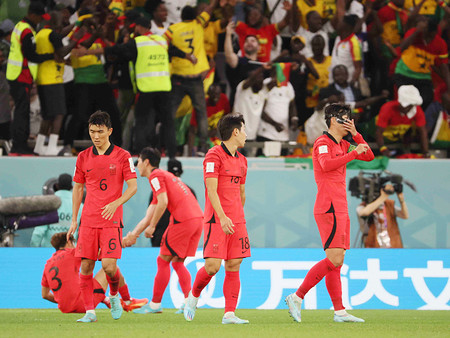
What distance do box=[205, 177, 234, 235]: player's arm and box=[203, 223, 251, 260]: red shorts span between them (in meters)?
0.16

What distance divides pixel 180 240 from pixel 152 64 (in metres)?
3.92

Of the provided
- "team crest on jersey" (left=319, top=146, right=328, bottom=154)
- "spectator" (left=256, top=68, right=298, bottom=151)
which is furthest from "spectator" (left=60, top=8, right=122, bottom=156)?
"team crest on jersey" (left=319, top=146, right=328, bottom=154)

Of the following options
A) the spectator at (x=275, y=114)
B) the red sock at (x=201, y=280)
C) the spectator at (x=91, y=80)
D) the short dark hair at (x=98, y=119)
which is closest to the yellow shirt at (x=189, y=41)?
the spectator at (x=91, y=80)

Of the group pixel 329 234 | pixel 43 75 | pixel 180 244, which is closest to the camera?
pixel 329 234

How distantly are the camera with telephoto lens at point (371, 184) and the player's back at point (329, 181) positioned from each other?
4452mm

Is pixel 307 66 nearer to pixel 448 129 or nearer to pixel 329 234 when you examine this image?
pixel 448 129

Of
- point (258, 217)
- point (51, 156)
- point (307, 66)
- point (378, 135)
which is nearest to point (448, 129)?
point (378, 135)

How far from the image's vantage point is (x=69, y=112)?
12.7 m

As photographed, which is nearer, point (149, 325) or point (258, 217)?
point (149, 325)

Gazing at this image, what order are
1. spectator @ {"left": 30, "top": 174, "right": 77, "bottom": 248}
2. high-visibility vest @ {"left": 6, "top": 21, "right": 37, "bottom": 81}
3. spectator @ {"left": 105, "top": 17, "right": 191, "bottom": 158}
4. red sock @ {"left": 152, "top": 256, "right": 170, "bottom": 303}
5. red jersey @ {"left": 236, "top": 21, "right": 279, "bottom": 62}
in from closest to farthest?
1. red sock @ {"left": 152, "top": 256, "right": 170, "bottom": 303}
2. spectator @ {"left": 30, "top": 174, "right": 77, "bottom": 248}
3. spectator @ {"left": 105, "top": 17, "right": 191, "bottom": 158}
4. high-visibility vest @ {"left": 6, "top": 21, "right": 37, "bottom": 81}
5. red jersey @ {"left": 236, "top": 21, "right": 279, "bottom": 62}

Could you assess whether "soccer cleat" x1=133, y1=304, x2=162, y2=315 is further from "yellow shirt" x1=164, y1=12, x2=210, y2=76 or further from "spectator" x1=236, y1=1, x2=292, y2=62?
"spectator" x1=236, y1=1, x2=292, y2=62

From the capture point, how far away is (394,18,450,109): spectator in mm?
13062

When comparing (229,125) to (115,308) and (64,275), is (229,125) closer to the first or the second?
(115,308)

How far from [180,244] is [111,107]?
4.19m
